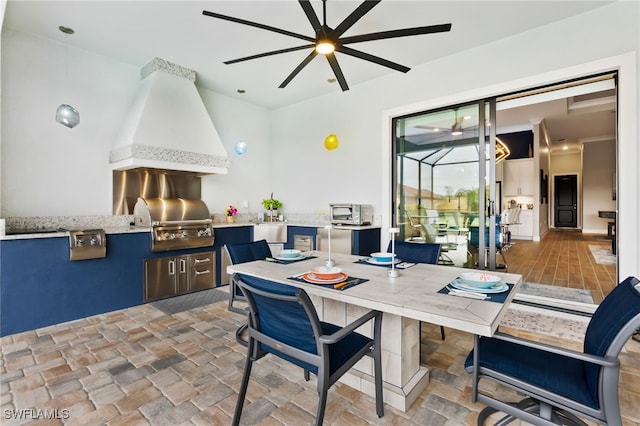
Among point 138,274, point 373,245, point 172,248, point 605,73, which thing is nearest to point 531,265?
point 373,245

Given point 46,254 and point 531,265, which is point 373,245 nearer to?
point 531,265

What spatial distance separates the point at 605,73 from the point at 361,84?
279cm

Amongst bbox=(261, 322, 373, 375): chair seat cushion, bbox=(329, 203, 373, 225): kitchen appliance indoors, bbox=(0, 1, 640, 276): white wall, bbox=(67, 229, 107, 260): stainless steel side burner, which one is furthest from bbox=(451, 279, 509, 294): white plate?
bbox=(67, 229, 107, 260): stainless steel side burner

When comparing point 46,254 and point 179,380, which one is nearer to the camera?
point 179,380

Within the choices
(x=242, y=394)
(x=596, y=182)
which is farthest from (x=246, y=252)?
(x=596, y=182)

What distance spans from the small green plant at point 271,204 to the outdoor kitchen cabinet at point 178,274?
58.8 inches

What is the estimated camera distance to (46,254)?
3000 mm

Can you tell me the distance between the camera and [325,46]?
8.05 feet

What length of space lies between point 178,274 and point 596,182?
515 inches

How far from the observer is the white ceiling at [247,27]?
9.33ft

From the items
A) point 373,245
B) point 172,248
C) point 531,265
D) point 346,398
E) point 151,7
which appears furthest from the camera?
point 531,265

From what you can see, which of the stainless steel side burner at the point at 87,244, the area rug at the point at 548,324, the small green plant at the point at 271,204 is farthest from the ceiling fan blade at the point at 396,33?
the small green plant at the point at 271,204

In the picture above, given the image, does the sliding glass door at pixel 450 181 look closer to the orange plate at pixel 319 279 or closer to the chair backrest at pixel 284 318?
the orange plate at pixel 319 279

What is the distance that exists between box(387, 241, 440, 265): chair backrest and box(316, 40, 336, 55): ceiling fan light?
1726mm
